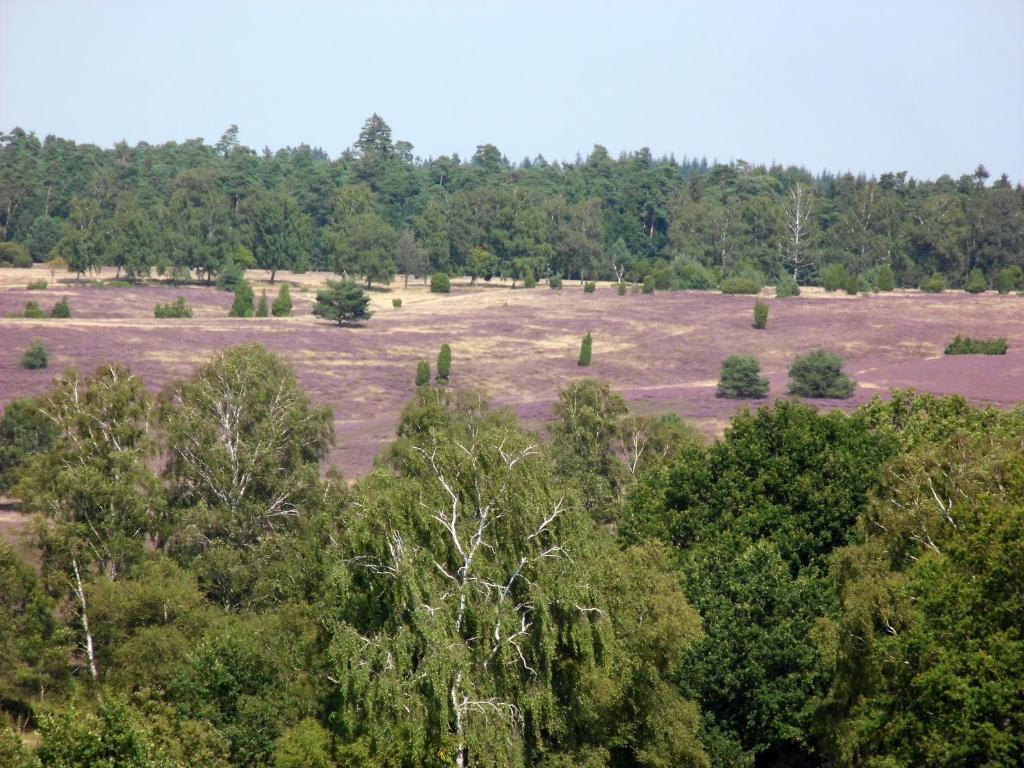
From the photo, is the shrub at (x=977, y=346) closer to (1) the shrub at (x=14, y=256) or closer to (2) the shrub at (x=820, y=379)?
(2) the shrub at (x=820, y=379)

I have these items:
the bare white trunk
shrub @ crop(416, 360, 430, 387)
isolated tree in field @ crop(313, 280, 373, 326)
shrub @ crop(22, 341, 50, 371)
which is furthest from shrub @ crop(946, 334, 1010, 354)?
the bare white trunk

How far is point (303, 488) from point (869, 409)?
22165 mm

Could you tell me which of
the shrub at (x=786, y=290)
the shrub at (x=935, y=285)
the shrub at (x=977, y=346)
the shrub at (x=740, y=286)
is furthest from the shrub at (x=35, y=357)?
the shrub at (x=935, y=285)

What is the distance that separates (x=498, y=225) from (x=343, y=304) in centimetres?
4080

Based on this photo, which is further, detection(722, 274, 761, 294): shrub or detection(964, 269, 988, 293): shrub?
detection(964, 269, 988, 293): shrub

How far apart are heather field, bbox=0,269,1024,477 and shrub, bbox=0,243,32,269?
7.68 m

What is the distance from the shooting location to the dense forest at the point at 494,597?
2430 cm

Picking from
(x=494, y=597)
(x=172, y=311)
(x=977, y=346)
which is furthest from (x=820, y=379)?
(x=494, y=597)

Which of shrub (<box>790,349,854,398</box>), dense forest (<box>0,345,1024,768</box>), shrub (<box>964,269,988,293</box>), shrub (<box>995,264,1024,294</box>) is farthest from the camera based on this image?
shrub (<box>964,269,988,293</box>)

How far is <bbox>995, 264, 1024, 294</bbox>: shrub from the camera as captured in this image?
130 metres

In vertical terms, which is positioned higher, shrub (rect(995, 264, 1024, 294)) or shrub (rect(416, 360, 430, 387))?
shrub (rect(995, 264, 1024, 294))

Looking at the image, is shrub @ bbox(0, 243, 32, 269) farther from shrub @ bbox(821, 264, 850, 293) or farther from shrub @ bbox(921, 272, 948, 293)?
shrub @ bbox(921, 272, 948, 293)

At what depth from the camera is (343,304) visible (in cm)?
10488

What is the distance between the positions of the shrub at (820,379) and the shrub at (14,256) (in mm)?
88997
